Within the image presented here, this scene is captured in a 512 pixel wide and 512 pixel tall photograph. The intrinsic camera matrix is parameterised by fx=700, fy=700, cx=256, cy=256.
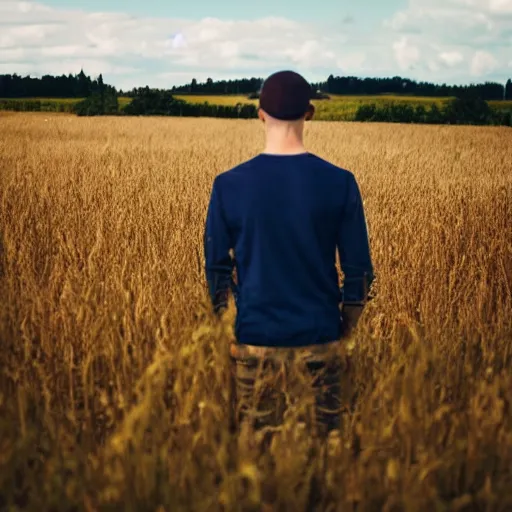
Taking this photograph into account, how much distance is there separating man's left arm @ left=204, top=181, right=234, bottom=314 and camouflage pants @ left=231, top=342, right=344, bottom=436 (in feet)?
0.67

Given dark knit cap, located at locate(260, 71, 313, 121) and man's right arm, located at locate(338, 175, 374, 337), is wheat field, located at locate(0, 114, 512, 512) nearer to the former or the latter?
man's right arm, located at locate(338, 175, 374, 337)

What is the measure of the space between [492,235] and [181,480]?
4.74 m

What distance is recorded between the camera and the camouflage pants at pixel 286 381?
8.29ft

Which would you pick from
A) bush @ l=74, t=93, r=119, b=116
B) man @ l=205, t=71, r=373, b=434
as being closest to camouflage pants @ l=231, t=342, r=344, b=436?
man @ l=205, t=71, r=373, b=434

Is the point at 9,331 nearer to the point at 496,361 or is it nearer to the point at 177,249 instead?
the point at 177,249

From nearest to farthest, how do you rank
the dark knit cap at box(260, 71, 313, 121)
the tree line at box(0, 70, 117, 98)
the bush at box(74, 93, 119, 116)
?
the dark knit cap at box(260, 71, 313, 121), the bush at box(74, 93, 119, 116), the tree line at box(0, 70, 117, 98)

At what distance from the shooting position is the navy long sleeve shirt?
2436 mm

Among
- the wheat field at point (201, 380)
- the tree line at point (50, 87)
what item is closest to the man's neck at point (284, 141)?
the wheat field at point (201, 380)

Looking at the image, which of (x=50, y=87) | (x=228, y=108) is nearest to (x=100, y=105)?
(x=228, y=108)

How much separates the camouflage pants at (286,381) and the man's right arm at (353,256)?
0.15 metres

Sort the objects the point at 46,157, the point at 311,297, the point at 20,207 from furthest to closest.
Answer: the point at 46,157 < the point at 20,207 < the point at 311,297

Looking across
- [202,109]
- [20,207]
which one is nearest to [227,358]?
[20,207]

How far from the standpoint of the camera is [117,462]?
7.11 ft

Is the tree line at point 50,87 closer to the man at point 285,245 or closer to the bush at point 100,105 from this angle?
the bush at point 100,105
